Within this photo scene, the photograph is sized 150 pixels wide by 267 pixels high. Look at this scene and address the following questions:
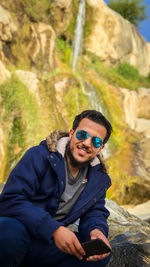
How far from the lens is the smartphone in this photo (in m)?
1.76

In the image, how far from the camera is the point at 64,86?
9859mm

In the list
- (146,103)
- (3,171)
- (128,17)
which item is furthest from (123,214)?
(128,17)

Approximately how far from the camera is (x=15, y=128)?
629 centimetres

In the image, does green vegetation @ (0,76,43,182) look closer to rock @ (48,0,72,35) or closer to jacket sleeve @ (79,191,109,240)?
jacket sleeve @ (79,191,109,240)

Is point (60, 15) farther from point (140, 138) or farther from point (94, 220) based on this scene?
point (94, 220)

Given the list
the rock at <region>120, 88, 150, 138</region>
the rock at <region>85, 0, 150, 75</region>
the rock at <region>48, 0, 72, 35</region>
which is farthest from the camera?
the rock at <region>85, 0, 150, 75</region>

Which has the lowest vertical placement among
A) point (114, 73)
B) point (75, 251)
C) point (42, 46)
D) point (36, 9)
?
point (75, 251)

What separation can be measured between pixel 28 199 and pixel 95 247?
0.54 metres

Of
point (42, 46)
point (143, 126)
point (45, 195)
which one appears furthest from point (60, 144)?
point (143, 126)

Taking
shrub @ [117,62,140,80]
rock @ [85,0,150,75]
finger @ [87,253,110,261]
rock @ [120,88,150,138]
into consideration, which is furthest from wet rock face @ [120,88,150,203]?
finger @ [87,253,110,261]

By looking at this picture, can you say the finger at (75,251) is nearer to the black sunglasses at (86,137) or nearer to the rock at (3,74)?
the black sunglasses at (86,137)

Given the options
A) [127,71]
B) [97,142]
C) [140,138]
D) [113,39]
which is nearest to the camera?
[97,142]

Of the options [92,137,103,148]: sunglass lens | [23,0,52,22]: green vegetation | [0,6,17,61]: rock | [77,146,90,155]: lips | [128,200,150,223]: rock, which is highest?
[23,0,52,22]: green vegetation

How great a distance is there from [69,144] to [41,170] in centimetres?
39
